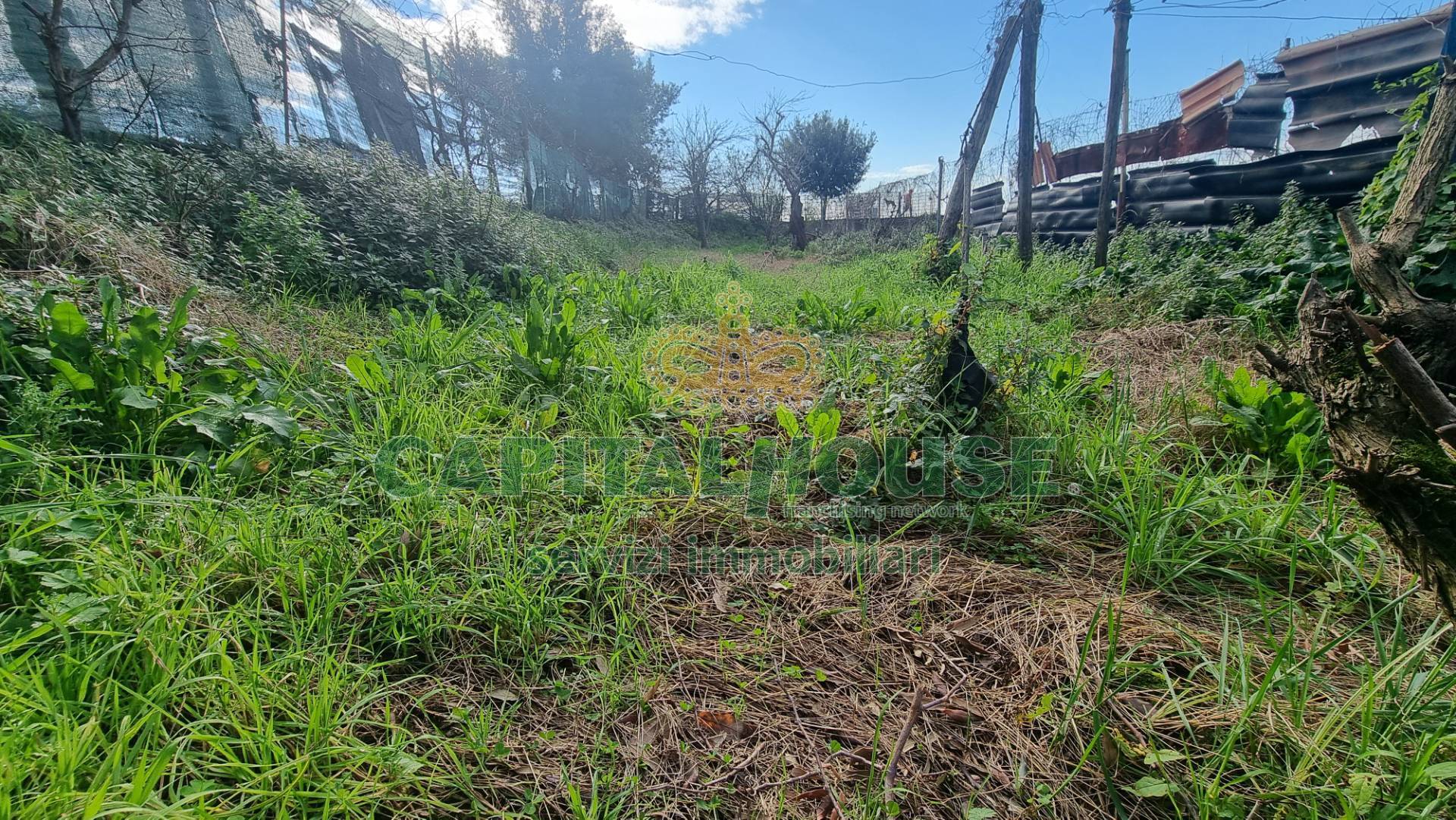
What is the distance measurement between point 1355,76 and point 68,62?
921 centimetres

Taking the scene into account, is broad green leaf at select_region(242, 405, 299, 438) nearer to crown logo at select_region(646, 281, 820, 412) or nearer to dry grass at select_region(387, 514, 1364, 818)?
dry grass at select_region(387, 514, 1364, 818)

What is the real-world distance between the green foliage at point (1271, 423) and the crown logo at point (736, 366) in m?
1.51

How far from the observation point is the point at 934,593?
1.36 m

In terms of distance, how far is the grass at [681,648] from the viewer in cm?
85

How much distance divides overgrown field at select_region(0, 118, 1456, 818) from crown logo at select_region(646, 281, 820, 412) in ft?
0.72

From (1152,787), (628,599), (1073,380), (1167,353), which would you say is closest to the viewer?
(1152,787)

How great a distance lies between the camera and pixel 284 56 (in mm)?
5297

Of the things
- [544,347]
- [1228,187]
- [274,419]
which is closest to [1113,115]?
[1228,187]

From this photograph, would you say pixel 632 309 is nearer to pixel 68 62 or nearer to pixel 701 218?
pixel 68 62

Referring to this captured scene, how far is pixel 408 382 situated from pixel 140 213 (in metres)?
2.37

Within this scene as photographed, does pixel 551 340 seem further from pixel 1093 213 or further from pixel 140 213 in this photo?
pixel 1093 213

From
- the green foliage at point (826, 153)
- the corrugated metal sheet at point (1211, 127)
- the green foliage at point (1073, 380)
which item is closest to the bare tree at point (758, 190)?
the green foliage at point (826, 153)

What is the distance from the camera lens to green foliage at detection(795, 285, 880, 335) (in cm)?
379

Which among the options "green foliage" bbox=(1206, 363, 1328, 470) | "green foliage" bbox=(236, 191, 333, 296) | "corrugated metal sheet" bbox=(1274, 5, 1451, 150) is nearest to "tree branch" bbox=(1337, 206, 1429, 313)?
"green foliage" bbox=(1206, 363, 1328, 470)
